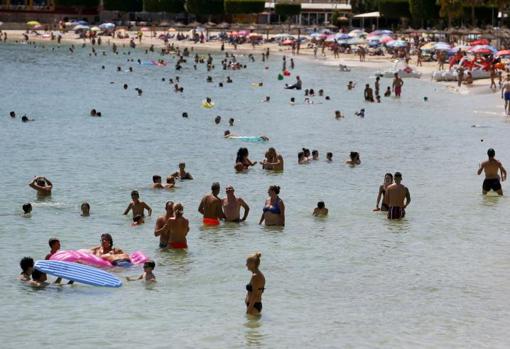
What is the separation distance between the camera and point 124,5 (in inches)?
5167

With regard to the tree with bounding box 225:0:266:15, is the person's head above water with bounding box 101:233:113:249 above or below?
below

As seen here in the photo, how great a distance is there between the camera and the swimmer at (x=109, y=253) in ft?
Answer: 61.6

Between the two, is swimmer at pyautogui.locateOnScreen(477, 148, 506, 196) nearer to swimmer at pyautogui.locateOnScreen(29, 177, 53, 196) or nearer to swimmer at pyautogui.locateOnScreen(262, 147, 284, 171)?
swimmer at pyautogui.locateOnScreen(262, 147, 284, 171)

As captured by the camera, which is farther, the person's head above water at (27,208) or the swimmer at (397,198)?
the person's head above water at (27,208)

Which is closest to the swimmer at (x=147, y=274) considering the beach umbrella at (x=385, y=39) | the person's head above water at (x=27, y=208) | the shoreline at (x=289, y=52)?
the person's head above water at (x=27, y=208)

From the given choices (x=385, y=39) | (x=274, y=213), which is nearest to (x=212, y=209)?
(x=274, y=213)

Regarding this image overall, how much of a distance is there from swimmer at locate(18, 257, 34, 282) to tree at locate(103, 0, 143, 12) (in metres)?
116

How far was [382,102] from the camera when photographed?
53.1 metres

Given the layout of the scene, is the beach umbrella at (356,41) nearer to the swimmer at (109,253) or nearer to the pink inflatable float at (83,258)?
the pink inflatable float at (83,258)

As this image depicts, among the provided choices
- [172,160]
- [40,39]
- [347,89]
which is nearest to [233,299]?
[172,160]

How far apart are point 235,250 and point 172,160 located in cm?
1367

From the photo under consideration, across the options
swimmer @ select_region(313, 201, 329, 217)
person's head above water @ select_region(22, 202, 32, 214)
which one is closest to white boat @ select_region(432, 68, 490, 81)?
swimmer @ select_region(313, 201, 329, 217)

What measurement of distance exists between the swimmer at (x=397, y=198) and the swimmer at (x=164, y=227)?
519cm

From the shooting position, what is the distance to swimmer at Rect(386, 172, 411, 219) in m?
22.8
